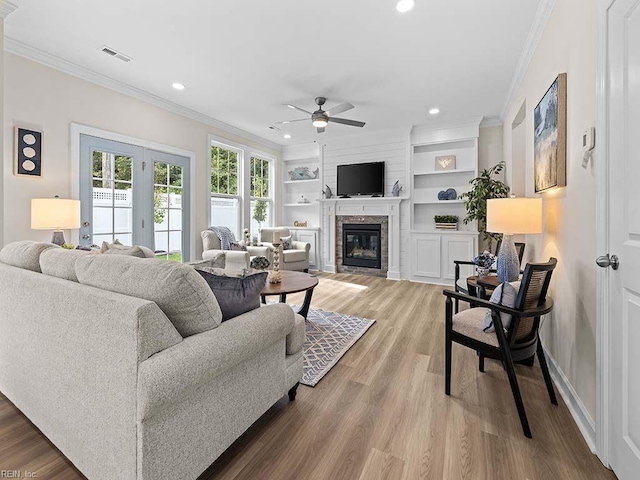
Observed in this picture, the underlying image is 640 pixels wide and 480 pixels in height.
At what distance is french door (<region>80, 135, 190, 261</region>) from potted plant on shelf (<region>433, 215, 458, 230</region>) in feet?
13.7

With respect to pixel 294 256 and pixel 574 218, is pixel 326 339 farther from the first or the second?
pixel 294 256

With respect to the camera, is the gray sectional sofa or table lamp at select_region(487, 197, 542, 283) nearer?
the gray sectional sofa

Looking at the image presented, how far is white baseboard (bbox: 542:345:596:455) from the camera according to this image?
4.89ft

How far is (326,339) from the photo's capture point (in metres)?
2.76

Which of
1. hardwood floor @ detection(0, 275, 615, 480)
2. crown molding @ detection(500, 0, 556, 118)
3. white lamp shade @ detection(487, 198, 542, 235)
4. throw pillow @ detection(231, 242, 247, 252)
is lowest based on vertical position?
hardwood floor @ detection(0, 275, 615, 480)

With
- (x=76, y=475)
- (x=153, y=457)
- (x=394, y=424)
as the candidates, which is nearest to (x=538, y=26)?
(x=394, y=424)

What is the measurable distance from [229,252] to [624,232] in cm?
419

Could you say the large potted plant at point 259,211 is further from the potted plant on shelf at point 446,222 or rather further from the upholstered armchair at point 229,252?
the potted plant on shelf at point 446,222

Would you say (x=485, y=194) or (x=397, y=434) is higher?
(x=485, y=194)

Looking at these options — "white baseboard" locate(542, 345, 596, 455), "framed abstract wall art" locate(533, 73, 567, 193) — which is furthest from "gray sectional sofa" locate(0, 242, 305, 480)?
"framed abstract wall art" locate(533, 73, 567, 193)

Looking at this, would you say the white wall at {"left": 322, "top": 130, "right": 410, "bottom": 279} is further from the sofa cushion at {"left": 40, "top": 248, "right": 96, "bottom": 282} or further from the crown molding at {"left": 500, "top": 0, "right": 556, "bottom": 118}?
the sofa cushion at {"left": 40, "top": 248, "right": 96, "bottom": 282}

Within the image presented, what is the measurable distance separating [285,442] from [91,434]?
0.83 m

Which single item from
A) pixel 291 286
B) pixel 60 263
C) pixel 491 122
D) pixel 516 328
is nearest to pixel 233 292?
pixel 60 263

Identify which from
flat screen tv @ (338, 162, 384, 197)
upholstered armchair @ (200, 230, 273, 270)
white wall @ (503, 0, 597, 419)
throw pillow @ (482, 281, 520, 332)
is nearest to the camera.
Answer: white wall @ (503, 0, 597, 419)
